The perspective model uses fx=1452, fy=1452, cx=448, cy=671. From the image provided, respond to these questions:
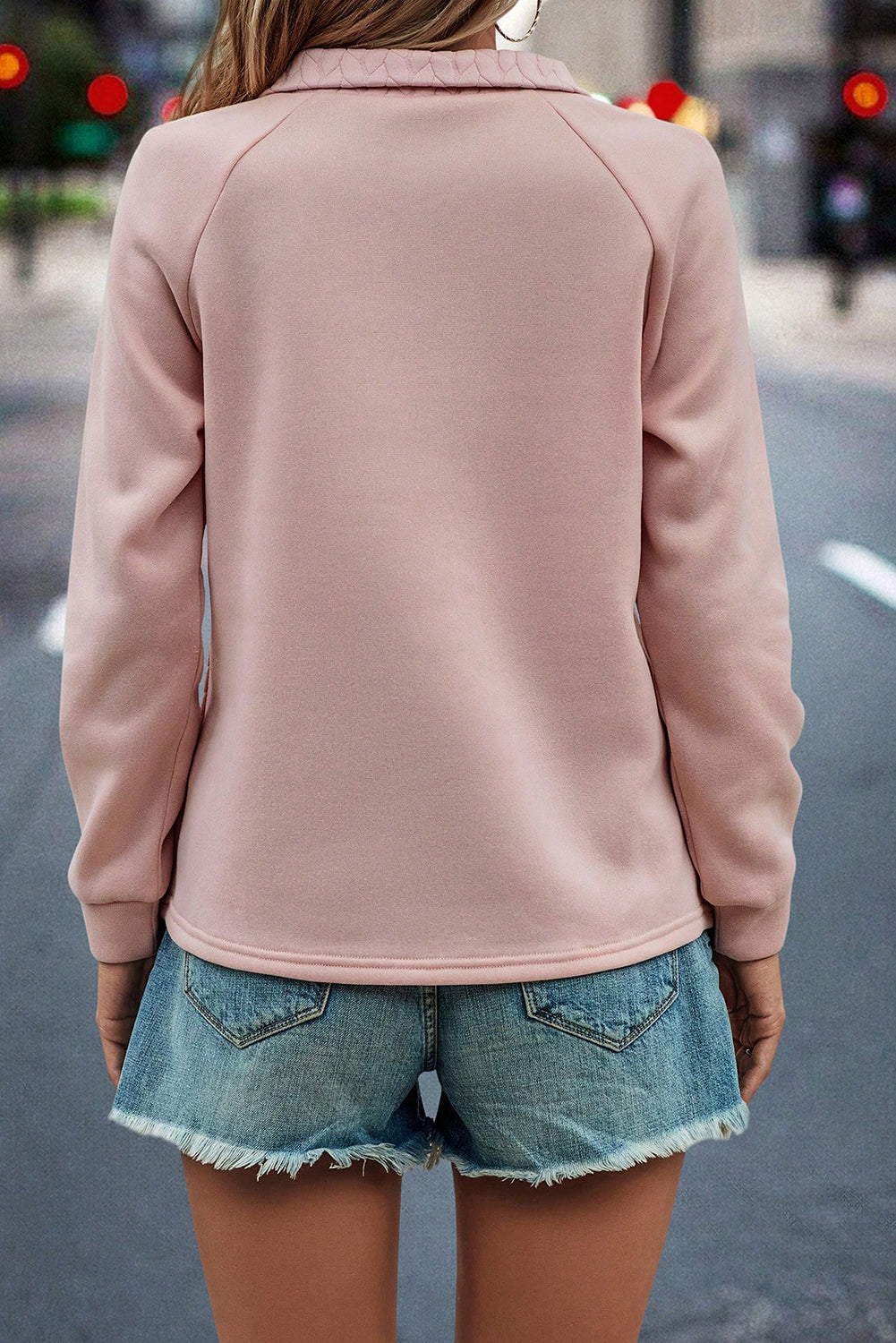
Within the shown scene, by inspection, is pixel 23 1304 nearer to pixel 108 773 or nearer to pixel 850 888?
pixel 108 773

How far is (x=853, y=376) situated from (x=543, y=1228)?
38.0 feet

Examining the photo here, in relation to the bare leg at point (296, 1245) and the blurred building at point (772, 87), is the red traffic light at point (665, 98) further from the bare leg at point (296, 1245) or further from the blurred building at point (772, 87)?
the bare leg at point (296, 1245)

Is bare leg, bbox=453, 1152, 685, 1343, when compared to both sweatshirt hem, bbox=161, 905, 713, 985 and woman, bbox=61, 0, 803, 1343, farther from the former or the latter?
sweatshirt hem, bbox=161, 905, 713, 985

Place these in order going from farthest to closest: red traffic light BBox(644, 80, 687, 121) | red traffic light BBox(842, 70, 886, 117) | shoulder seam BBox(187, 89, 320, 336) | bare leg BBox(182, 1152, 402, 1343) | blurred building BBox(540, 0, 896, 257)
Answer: blurred building BBox(540, 0, 896, 257) → red traffic light BBox(644, 80, 687, 121) → red traffic light BBox(842, 70, 886, 117) → bare leg BBox(182, 1152, 402, 1343) → shoulder seam BBox(187, 89, 320, 336)

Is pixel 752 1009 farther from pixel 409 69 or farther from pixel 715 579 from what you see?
pixel 409 69

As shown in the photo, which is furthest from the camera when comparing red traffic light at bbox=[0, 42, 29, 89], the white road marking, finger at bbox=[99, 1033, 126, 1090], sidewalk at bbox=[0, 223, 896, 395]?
sidewalk at bbox=[0, 223, 896, 395]

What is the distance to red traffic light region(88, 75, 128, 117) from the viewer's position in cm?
1248

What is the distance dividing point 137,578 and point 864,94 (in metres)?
10.3

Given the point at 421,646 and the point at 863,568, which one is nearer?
the point at 421,646

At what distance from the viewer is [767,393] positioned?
10.9 meters

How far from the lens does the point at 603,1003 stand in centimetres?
96

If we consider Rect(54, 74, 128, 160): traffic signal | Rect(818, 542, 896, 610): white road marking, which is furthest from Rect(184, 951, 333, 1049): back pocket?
Rect(54, 74, 128, 160): traffic signal

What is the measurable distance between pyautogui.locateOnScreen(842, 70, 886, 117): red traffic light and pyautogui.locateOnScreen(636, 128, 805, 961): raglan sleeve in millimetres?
9990

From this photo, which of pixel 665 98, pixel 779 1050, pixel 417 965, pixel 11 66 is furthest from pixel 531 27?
pixel 665 98
